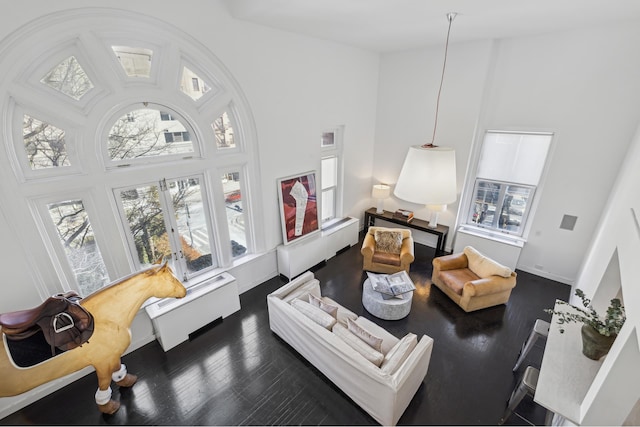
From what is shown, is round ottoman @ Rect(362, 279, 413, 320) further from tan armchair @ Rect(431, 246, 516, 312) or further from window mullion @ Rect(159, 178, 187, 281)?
window mullion @ Rect(159, 178, 187, 281)

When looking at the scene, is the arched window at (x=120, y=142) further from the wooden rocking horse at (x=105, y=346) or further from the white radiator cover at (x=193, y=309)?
the wooden rocking horse at (x=105, y=346)

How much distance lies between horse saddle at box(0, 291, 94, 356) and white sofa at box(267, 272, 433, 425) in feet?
6.30

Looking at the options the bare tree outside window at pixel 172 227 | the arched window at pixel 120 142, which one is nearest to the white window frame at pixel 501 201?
the arched window at pixel 120 142

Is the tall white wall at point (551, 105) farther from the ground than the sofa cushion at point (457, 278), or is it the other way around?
the tall white wall at point (551, 105)

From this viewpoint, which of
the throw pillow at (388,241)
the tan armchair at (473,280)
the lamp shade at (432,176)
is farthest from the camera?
the throw pillow at (388,241)

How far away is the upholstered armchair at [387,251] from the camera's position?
17.0 feet

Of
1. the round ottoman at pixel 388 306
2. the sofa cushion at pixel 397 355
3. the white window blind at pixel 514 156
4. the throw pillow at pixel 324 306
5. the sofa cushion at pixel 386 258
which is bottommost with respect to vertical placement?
the round ottoman at pixel 388 306

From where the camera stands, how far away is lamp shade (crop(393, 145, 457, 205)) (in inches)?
89.7

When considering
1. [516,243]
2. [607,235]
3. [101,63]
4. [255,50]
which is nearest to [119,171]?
[101,63]

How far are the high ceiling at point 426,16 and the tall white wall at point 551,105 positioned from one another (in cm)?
35

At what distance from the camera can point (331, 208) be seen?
247 inches

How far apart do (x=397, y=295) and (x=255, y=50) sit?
4007mm

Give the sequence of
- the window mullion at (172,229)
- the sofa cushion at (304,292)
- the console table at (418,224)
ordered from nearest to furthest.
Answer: the window mullion at (172,229), the sofa cushion at (304,292), the console table at (418,224)

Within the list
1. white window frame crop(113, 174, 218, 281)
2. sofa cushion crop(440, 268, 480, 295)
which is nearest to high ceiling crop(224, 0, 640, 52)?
white window frame crop(113, 174, 218, 281)
